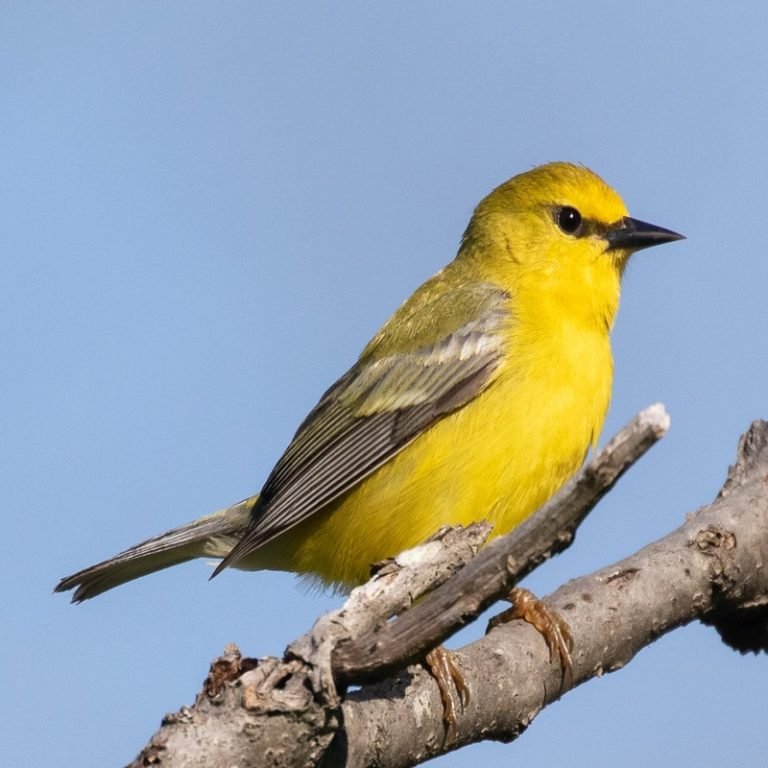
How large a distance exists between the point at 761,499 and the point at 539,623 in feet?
4.21

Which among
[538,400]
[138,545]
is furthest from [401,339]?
[138,545]

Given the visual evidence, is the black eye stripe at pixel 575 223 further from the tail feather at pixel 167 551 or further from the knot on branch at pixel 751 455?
the tail feather at pixel 167 551

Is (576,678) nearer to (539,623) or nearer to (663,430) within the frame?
(539,623)

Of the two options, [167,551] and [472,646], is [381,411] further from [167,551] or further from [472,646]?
[472,646]

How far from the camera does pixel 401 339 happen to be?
6422mm

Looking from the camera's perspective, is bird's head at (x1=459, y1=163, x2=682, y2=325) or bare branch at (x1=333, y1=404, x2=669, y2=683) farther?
bird's head at (x1=459, y1=163, x2=682, y2=325)

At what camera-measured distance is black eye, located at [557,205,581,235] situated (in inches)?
251

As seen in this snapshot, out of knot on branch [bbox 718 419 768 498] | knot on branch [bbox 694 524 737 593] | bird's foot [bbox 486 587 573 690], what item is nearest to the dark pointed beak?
knot on branch [bbox 718 419 768 498]

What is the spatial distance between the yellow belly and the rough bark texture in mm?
565

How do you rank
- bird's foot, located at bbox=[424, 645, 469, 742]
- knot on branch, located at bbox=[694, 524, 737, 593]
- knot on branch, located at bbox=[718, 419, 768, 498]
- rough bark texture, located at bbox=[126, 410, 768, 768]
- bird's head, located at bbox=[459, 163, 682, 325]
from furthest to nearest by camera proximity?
bird's head, located at bbox=[459, 163, 682, 325], knot on branch, located at bbox=[718, 419, 768, 498], knot on branch, located at bbox=[694, 524, 737, 593], bird's foot, located at bbox=[424, 645, 469, 742], rough bark texture, located at bbox=[126, 410, 768, 768]

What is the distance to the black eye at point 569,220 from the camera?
6363mm

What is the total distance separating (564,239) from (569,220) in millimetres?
131

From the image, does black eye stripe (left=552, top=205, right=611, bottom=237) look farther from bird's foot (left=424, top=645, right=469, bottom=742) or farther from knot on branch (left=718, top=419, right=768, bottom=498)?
bird's foot (left=424, top=645, right=469, bottom=742)

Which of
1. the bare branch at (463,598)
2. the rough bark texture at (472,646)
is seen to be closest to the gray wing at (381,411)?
the rough bark texture at (472,646)
